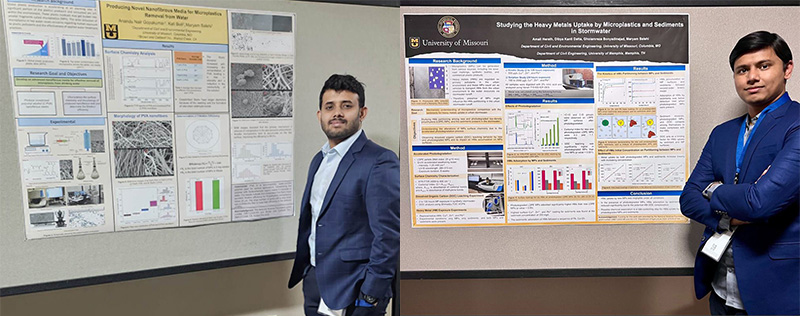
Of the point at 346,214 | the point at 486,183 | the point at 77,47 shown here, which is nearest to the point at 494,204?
the point at 486,183

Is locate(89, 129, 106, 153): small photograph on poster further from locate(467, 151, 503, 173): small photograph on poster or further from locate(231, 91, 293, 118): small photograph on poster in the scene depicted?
locate(467, 151, 503, 173): small photograph on poster

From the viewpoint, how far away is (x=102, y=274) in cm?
141

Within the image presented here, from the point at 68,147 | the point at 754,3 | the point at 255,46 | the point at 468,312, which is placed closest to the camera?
the point at 68,147

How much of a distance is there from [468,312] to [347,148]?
1.12 metres

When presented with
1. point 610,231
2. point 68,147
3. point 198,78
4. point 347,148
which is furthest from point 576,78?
point 68,147

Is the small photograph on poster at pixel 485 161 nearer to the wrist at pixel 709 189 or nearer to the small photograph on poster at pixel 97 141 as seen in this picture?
the wrist at pixel 709 189

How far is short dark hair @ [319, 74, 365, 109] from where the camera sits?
148 cm

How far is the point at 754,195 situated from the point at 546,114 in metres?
0.63

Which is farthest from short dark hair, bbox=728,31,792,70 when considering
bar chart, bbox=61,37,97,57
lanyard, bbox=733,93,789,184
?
bar chart, bbox=61,37,97,57

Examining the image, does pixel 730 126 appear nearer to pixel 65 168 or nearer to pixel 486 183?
pixel 486 183

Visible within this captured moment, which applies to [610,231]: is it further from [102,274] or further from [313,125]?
[102,274]

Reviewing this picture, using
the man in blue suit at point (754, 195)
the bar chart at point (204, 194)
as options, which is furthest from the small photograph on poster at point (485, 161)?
the bar chart at point (204, 194)

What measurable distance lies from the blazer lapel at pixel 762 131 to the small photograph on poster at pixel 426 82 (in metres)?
0.93

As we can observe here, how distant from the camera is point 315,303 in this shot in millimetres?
1509
